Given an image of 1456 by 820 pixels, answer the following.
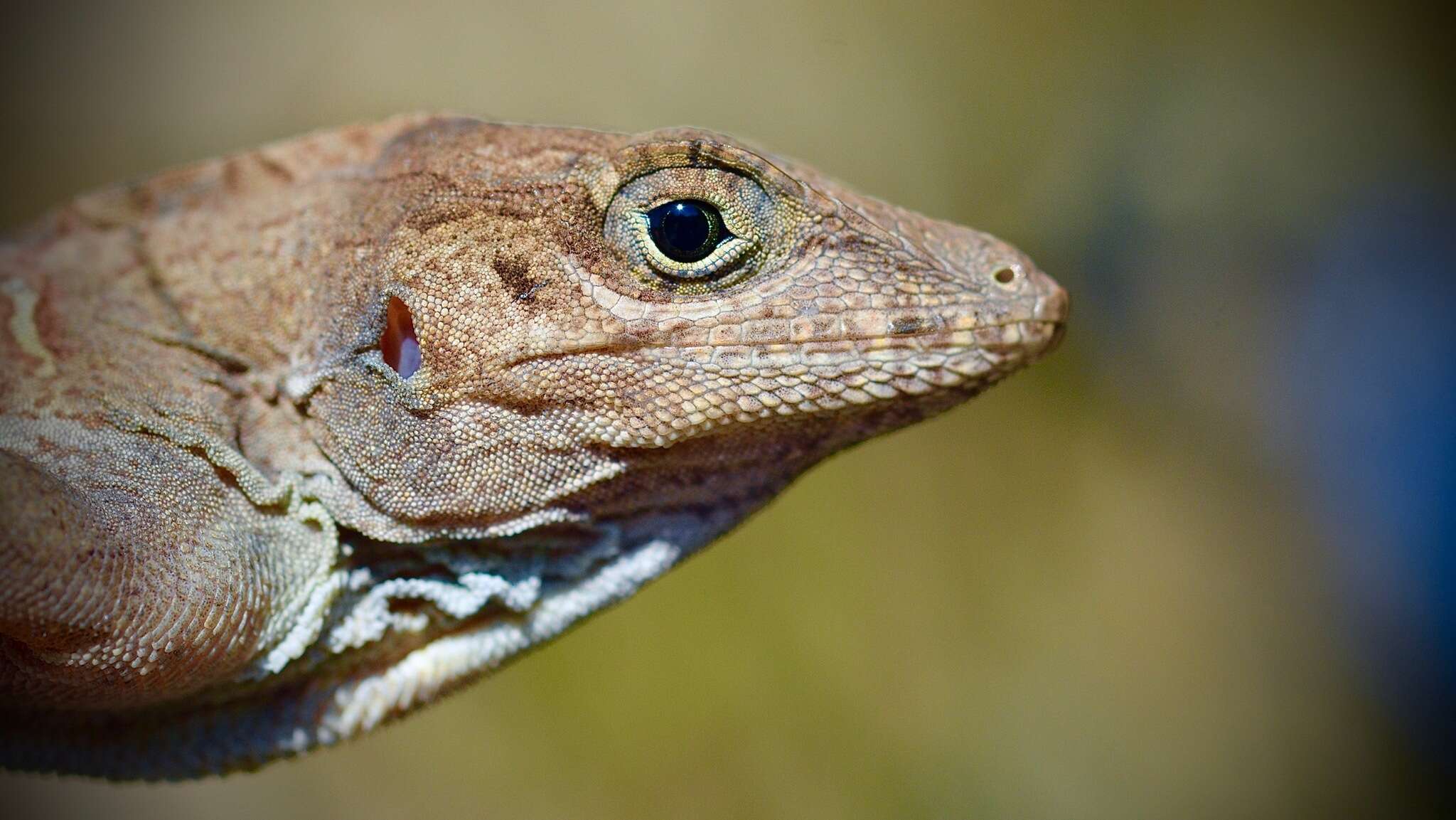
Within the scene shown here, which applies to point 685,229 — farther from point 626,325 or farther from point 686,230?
point 626,325

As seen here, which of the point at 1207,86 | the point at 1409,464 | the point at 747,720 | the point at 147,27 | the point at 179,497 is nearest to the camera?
the point at 179,497

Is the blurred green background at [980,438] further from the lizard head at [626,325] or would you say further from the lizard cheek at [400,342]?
the lizard cheek at [400,342]

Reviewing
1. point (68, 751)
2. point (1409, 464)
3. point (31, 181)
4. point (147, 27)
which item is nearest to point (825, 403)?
point (68, 751)

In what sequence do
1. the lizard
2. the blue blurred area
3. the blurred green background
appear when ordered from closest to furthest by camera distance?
the lizard, the blue blurred area, the blurred green background

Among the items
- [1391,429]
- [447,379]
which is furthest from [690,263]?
[1391,429]

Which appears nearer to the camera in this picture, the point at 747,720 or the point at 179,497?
the point at 179,497

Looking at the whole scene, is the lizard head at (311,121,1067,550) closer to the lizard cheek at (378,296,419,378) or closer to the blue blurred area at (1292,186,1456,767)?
the lizard cheek at (378,296,419,378)

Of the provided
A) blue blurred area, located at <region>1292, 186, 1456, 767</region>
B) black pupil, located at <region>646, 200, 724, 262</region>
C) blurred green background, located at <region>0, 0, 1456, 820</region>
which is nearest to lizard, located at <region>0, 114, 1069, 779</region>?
black pupil, located at <region>646, 200, 724, 262</region>

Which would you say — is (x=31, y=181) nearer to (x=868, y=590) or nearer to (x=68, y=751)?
(x=68, y=751)

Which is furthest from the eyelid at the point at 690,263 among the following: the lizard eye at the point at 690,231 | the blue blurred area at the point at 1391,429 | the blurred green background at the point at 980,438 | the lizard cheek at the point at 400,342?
the blue blurred area at the point at 1391,429
